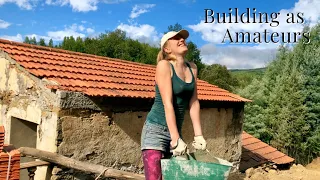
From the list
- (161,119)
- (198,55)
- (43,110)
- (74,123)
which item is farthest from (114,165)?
(198,55)

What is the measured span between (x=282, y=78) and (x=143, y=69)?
13613 millimetres

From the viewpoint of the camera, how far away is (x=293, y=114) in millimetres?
18328

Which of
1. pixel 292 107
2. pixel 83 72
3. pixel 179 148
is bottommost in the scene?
pixel 292 107

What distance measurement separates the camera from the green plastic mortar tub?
226 cm

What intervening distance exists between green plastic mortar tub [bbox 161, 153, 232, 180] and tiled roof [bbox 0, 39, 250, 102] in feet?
8.88

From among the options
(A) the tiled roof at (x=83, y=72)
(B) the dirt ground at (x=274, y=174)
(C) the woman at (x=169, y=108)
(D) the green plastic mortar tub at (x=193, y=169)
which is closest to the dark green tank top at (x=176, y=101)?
(C) the woman at (x=169, y=108)

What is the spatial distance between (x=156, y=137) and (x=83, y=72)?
3.55 meters

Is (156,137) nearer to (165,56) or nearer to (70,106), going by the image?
(165,56)

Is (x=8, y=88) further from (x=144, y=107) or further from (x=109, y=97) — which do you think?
(x=144, y=107)

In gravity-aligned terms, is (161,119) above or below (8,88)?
below

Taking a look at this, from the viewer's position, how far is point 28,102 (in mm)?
4977

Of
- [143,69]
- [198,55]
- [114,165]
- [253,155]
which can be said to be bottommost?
[253,155]

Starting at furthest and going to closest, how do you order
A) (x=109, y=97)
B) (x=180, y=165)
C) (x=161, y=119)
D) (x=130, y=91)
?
1. (x=130, y=91)
2. (x=109, y=97)
3. (x=161, y=119)
4. (x=180, y=165)

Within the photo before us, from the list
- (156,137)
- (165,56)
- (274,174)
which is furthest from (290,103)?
(156,137)
